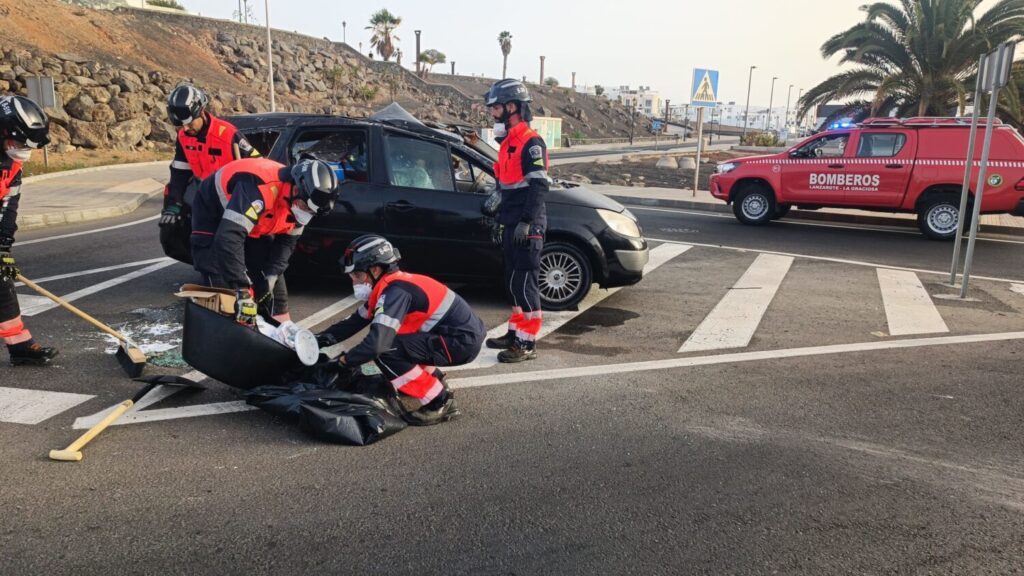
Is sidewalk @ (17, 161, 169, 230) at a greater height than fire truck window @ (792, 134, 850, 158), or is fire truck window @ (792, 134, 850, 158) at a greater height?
fire truck window @ (792, 134, 850, 158)

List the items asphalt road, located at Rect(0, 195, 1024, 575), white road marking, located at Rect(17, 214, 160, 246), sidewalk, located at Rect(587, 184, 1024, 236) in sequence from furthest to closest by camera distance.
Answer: sidewalk, located at Rect(587, 184, 1024, 236)
white road marking, located at Rect(17, 214, 160, 246)
asphalt road, located at Rect(0, 195, 1024, 575)

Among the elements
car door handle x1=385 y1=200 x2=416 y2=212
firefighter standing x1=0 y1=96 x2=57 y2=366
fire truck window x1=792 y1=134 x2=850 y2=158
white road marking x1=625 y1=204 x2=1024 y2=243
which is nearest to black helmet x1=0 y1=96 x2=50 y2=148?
firefighter standing x1=0 y1=96 x2=57 y2=366

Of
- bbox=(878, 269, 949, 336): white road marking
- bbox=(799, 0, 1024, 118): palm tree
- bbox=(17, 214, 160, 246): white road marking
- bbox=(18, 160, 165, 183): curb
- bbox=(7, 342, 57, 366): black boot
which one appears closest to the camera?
bbox=(7, 342, 57, 366): black boot

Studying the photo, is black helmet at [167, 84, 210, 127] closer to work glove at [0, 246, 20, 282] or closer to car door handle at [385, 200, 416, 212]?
work glove at [0, 246, 20, 282]

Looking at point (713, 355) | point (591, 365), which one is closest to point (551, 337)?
point (591, 365)

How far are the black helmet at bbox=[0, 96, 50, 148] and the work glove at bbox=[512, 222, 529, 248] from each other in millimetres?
3238

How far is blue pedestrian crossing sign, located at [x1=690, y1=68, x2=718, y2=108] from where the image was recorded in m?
16.9

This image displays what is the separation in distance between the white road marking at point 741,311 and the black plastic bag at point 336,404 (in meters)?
2.66

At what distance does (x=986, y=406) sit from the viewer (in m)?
4.76

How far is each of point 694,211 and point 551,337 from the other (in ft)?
35.3

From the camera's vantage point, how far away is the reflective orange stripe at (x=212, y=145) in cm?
580

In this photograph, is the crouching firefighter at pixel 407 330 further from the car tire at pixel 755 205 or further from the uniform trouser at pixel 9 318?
the car tire at pixel 755 205

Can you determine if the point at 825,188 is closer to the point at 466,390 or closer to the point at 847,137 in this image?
the point at 847,137

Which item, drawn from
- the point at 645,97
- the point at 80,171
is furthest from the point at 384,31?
the point at 645,97
